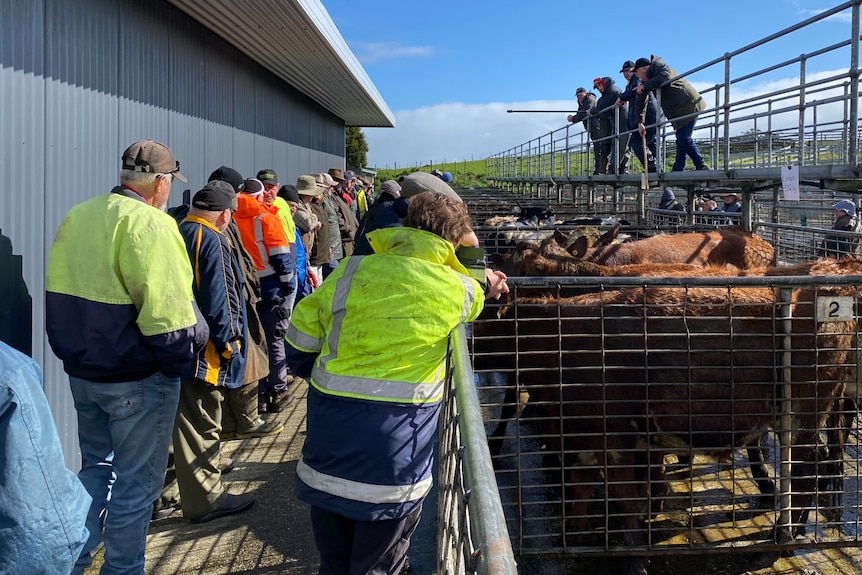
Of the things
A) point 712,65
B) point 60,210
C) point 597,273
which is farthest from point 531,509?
point 712,65

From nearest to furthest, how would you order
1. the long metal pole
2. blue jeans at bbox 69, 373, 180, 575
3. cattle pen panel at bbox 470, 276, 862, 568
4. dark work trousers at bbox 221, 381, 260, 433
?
blue jeans at bbox 69, 373, 180, 575
cattle pen panel at bbox 470, 276, 862, 568
the long metal pole
dark work trousers at bbox 221, 381, 260, 433

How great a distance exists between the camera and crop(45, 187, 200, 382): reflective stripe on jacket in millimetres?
3188

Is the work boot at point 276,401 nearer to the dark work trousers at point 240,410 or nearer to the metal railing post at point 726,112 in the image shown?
the dark work trousers at point 240,410

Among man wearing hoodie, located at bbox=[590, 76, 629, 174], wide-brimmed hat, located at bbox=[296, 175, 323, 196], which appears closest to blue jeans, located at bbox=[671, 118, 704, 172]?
man wearing hoodie, located at bbox=[590, 76, 629, 174]

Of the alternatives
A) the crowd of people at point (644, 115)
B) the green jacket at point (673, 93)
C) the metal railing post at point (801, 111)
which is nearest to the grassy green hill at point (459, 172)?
the crowd of people at point (644, 115)

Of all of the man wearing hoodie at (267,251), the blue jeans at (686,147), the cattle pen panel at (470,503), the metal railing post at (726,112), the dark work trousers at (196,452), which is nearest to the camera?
the cattle pen panel at (470,503)

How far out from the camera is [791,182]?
21.1 ft

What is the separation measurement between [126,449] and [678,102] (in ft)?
30.2

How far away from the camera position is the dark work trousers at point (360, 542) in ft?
8.81

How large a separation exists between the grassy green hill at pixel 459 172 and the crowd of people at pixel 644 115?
1113 inches

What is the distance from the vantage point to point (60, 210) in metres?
4.84

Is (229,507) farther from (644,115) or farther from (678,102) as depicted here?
(644,115)

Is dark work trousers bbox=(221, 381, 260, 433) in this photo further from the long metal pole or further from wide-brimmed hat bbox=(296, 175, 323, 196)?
the long metal pole

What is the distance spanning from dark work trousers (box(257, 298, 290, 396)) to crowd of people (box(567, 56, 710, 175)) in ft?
19.7
